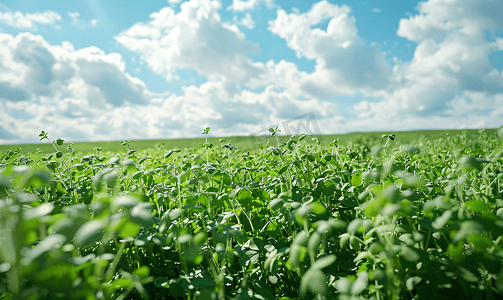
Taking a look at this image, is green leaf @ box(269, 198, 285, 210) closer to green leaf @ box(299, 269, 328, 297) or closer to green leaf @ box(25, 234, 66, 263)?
green leaf @ box(299, 269, 328, 297)

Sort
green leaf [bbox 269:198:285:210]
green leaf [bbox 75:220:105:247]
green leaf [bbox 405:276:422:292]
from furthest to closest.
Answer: green leaf [bbox 269:198:285:210] < green leaf [bbox 405:276:422:292] < green leaf [bbox 75:220:105:247]

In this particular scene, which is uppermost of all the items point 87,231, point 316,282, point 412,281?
point 87,231

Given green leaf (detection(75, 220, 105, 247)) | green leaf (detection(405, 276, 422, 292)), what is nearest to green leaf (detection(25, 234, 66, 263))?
green leaf (detection(75, 220, 105, 247))

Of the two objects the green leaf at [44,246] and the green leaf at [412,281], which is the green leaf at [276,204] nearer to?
the green leaf at [412,281]

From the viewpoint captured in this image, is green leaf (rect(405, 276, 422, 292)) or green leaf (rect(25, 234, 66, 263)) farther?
green leaf (rect(405, 276, 422, 292))

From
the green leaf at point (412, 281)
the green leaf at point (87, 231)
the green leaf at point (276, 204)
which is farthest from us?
the green leaf at point (276, 204)

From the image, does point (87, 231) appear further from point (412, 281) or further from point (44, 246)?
point (412, 281)

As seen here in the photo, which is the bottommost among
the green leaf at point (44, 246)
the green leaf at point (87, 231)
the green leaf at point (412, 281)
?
the green leaf at point (412, 281)

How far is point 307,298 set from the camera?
128cm

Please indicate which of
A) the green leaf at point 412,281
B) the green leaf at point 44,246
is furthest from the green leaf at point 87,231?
the green leaf at point 412,281

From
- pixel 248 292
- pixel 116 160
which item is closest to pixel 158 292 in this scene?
pixel 248 292

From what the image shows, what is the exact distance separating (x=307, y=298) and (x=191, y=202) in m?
0.71

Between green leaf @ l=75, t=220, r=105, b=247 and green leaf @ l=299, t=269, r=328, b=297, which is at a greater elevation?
green leaf @ l=75, t=220, r=105, b=247

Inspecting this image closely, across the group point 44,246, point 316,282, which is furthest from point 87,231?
point 316,282
